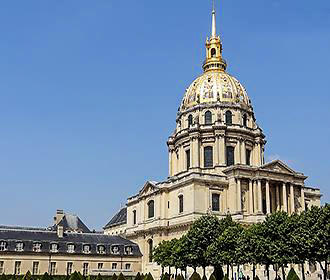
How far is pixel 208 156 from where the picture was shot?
Result: 83.6m

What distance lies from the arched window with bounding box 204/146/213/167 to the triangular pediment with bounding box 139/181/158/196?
9.60 metres

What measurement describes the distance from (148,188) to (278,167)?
23.0 metres

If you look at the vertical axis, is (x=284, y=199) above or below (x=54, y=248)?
above

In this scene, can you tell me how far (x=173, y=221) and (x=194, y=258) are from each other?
2228cm

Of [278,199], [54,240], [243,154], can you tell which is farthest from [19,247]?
[278,199]

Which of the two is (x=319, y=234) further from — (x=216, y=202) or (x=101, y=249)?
(x=101, y=249)

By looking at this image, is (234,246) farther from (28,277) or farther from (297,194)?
(297,194)

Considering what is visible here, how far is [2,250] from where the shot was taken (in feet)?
226

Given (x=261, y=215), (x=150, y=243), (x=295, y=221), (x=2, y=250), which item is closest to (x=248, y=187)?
(x=261, y=215)

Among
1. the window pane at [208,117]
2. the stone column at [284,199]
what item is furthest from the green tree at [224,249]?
the window pane at [208,117]

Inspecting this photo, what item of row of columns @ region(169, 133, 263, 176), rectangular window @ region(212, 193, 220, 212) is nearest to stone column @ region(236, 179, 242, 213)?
rectangular window @ region(212, 193, 220, 212)

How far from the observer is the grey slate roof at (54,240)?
7125 cm

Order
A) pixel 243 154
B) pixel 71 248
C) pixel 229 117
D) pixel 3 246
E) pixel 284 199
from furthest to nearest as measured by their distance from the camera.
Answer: pixel 229 117
pixel 243 154
pixel 284 199
pixel 71 248
pixel 3 246

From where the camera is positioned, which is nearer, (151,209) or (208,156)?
(208,156)
